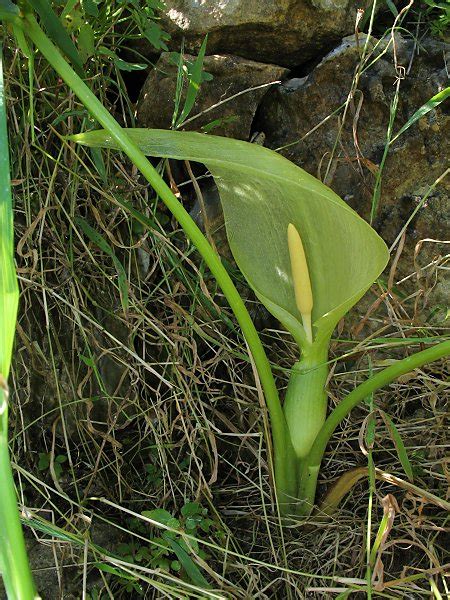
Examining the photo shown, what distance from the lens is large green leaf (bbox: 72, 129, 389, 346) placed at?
75 centimetres

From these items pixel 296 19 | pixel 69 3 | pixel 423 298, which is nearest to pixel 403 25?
pixel 296 19

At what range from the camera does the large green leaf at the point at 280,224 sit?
75cm

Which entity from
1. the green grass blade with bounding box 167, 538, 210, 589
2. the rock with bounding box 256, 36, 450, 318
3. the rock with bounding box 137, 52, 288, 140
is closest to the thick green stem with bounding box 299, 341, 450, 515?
the green grass blade with bounding box 167, 538, 210, 589

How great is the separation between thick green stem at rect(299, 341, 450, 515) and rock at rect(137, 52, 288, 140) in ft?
1.41

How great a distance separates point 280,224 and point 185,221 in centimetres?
17

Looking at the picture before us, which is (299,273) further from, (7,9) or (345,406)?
(7,9)

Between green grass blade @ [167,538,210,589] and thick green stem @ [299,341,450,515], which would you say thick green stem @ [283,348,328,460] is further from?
green grass blade @ [167,538,210,589]

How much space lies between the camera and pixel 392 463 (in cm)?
93

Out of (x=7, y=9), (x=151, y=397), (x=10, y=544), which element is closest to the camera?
(x=10, y=544)

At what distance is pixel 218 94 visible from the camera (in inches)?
40.4

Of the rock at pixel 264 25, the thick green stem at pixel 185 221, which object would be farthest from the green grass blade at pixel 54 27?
the rock at pixel 264 25

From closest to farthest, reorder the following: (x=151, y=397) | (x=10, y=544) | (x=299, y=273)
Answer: (x=10, y=544) < (x=299, y=273) < (x=151, y=397)

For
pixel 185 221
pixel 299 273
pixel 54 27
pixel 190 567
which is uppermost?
pixel 54 27

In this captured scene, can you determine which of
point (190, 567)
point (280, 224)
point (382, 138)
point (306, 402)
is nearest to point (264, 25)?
point (382, 138)
